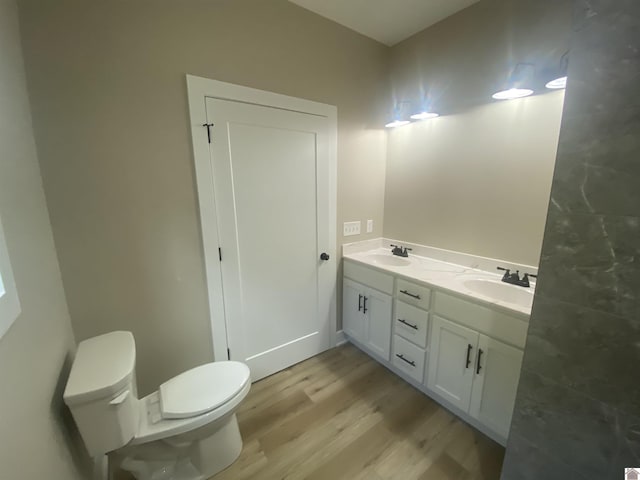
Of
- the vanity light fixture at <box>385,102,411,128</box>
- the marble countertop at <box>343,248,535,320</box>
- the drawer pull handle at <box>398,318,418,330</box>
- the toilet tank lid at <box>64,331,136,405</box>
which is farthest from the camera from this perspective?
the vanity light fixture at <box>385,102,411,128</box>

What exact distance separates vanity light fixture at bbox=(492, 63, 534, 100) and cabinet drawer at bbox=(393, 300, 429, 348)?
144 centimetres

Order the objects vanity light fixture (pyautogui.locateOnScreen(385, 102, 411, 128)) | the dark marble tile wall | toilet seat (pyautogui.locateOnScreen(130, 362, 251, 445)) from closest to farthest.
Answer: the dark marble tile wall → toilet seat (pyautogui.locateOnScreen(130, 362, 251, 445)) → vanity light fixture (pyautogui.locateOnScreen(385, 102, 411, 128))

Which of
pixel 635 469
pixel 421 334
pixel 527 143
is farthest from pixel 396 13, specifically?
pixel 635 469

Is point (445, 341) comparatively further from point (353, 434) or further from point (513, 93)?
point (513, 93)

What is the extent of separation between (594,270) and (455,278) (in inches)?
36.0

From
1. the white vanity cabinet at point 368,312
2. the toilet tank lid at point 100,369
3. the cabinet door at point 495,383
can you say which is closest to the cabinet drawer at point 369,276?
the white vanity cabinet at point 368,312

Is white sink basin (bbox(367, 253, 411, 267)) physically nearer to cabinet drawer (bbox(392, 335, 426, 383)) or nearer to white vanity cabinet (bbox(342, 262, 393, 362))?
white vanity cabinet (bbox(342, 262, 393, 362))

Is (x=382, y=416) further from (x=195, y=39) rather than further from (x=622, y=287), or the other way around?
(x=195, y=39)

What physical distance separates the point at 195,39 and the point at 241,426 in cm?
234

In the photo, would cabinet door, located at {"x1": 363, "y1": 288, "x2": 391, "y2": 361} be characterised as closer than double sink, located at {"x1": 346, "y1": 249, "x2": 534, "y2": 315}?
No

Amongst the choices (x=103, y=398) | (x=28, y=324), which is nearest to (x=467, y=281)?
(x=103, y=398)

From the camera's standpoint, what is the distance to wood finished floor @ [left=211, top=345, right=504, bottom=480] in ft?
4.65

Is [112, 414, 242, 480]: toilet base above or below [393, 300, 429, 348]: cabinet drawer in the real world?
below

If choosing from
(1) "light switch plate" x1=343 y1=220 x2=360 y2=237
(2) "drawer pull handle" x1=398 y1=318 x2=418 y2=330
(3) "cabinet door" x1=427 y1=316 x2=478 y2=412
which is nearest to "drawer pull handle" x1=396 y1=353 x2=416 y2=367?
(3) "cabinet door" x1=427 y1=316 x2=478 y2=412
